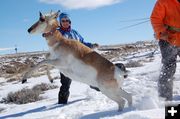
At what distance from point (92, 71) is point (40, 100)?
10.6ft

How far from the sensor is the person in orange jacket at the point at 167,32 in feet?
23.5

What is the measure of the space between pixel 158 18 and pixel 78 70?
5.90ft

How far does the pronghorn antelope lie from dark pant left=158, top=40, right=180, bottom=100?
695 mm

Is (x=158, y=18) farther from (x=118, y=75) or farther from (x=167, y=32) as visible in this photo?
(x=118, y=75)

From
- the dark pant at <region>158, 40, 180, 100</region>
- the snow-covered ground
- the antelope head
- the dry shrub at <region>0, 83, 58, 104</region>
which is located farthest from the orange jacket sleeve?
the dry shrub at <region>0, 83, 58, 104</region>

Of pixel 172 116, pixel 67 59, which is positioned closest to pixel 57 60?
pixel 67 59

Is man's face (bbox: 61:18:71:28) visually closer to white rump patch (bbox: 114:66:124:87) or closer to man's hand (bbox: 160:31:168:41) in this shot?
white rump patch (bbox: 114:66:124:87)

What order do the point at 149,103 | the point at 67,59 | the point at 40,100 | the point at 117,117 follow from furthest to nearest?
the point at 40,100 < the point at 67,59 < the point at 149,103 < the point at 117,117

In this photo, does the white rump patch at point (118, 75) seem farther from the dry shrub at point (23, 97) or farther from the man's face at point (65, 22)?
the dry shrub at point (23, 97)

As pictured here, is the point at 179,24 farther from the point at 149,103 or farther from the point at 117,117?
the point at 117,117

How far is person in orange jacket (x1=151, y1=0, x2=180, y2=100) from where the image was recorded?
23.5ft

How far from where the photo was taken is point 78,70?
7.40m

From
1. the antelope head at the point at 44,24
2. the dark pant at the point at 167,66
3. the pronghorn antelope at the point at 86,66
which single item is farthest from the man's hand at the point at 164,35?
the antelope head at the point at 44,24

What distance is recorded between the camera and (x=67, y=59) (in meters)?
7.55
